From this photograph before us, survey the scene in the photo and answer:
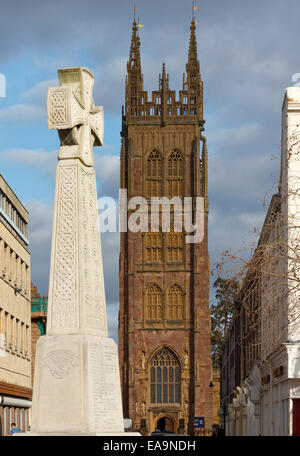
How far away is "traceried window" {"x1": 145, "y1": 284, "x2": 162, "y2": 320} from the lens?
9600 centimetres

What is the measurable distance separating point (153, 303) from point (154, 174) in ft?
46.8

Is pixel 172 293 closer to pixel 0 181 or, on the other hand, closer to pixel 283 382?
pixel 0 181

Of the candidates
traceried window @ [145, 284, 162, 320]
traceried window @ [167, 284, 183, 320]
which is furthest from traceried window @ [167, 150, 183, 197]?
traceried window @ [145, 284, 162, 320]

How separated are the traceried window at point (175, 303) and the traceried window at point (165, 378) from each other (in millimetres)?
3820

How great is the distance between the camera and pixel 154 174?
9944 centimetres

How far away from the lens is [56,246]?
45.9 feet

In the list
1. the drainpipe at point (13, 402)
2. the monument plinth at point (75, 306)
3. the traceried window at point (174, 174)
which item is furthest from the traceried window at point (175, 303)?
the monument plinth at point (75, 306)

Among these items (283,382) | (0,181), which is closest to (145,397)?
(0,181)

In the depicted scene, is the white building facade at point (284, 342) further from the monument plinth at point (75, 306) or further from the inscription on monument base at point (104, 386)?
the inscription on monument base at point (104, 386)

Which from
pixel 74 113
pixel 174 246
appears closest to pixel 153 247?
pixel 174 246

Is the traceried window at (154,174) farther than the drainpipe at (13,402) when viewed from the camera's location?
Yes

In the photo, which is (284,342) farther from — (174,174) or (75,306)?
(174,174)

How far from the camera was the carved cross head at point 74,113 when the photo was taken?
14.2 m

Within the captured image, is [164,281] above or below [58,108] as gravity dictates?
above
